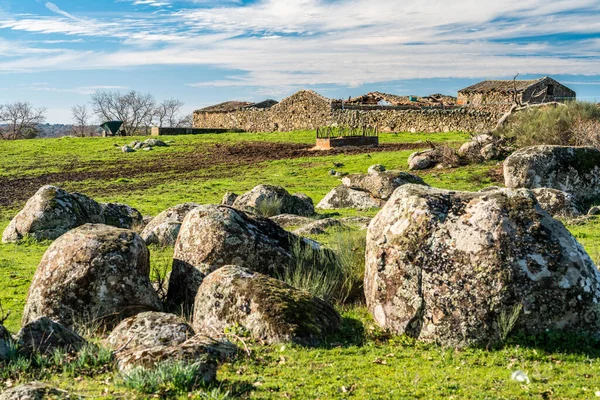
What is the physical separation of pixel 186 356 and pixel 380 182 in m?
17.3

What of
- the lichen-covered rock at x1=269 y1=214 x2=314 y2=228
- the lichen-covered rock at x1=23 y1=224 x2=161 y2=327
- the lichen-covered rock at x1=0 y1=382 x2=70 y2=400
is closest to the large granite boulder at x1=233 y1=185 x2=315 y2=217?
the lichen-covered rock at x1=269 y1=214 x2=314 y2=228

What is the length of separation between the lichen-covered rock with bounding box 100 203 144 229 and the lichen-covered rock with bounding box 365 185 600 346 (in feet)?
42.1

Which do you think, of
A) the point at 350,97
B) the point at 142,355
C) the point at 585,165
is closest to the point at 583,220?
the point at 585,165

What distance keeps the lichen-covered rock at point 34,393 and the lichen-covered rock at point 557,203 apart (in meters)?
16.3

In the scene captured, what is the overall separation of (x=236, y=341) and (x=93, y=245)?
3.62 m

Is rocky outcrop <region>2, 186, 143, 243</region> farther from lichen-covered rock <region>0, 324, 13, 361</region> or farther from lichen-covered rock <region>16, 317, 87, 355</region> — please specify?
lichen-covered rock <region>0, 324, 13, 361</region>

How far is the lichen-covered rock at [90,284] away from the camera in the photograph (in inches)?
422

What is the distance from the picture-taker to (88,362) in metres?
7.67

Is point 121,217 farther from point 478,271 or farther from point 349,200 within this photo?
point 478,271

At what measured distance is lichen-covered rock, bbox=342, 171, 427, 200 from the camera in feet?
77.0

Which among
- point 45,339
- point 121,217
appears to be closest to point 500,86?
point 121,217

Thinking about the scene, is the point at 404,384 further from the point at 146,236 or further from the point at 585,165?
the point at 585,165

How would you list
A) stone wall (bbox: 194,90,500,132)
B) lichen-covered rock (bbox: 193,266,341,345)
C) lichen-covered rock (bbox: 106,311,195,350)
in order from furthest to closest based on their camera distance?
stone wall (bbox: 194,90,500,132) → lichen-covered rock (bbox: 193,266,341,345) → lichen-covered rock (bbox: 106,311,195,350)

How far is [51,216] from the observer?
62.5 feet
